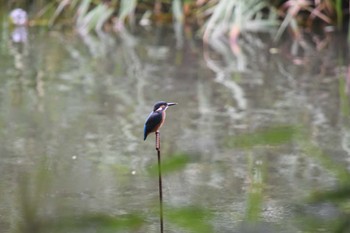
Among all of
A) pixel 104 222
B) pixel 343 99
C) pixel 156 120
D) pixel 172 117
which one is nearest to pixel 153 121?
pixel 156 120

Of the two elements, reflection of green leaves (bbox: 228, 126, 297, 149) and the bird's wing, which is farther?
the bird's wing

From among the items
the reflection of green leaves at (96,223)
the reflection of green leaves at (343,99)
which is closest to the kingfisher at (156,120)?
the reflection of green leaves at (96,223)

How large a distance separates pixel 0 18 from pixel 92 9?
0.91 metres

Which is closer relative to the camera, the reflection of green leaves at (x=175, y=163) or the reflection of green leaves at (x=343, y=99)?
the reflection of green leaves at (x=175, y=163)

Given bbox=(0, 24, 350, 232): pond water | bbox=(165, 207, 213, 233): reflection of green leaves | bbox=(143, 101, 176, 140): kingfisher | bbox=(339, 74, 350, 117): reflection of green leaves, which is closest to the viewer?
bbox=(165, 207, 213, 233): reflection of green leaves

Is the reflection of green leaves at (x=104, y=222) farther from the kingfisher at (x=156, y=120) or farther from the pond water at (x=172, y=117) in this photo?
the kingfisher at (x=156, y=120)

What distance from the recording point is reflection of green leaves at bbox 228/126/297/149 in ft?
2.35

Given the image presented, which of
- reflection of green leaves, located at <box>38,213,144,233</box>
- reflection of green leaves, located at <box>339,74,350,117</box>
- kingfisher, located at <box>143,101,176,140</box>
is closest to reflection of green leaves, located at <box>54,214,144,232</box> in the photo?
reflection of green leaves, located at <box>38,213,144,233</box>

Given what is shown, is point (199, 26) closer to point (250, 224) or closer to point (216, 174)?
point (216, 174)

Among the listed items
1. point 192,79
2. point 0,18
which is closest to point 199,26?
point 0,18

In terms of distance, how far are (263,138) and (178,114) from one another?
3.86m

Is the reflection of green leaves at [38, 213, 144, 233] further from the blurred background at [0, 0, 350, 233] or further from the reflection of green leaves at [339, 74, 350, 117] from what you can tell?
the reflection of green leaves at [339, 74, 350, 117]

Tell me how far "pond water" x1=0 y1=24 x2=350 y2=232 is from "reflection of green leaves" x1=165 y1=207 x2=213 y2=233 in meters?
0.01

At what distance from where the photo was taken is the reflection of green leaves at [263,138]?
72cm
